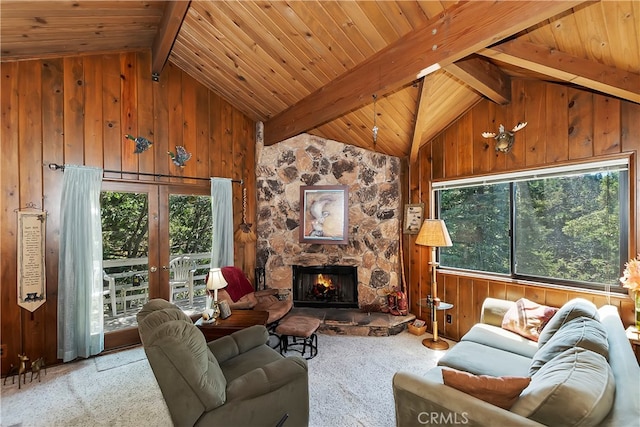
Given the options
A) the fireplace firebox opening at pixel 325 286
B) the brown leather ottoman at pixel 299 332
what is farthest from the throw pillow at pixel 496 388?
the fireplace firebox opening at pixel 325 286

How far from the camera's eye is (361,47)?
266cm

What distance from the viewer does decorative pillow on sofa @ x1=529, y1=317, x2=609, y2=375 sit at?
1.58 metres

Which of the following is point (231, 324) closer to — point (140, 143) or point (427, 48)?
point (140, 143)

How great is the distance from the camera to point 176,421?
1.57 m

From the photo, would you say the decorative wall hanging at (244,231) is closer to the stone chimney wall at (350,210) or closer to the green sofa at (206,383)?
the stone chimney wall at (350,210)

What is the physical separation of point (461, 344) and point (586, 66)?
2.50 m

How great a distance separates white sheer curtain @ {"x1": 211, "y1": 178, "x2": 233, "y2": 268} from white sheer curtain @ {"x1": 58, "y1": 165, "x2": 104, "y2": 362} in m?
1.32

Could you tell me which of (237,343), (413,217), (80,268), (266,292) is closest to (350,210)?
(413,217)

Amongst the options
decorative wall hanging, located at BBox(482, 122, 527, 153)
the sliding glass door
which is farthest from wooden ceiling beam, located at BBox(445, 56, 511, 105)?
the sliding glass door

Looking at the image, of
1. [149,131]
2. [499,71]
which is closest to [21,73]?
[149,131]

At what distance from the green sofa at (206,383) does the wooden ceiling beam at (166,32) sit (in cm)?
250

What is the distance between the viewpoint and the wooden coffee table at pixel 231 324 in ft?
8.70

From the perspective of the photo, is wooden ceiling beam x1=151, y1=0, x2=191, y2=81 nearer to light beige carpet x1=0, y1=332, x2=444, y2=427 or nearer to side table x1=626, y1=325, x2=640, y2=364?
light beige carpet x1=0, y1=332, x2=444, y2=427

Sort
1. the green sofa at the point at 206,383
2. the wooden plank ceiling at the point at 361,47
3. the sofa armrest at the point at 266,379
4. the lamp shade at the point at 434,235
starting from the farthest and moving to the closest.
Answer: the lamp shade at the point at 434,235 → the wooden plank ceiling at the point at 361,47 → the sofa armrest at the point at 266,379 → the green sofa at the point at 206,383
